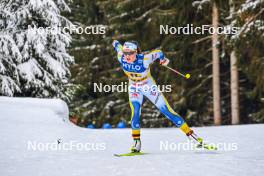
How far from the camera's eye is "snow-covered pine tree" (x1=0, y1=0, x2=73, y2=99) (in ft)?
52.0

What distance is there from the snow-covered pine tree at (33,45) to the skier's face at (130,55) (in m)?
8.43

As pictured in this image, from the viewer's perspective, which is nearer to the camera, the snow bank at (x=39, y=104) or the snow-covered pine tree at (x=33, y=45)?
the snow bank at (x=39, y=104)

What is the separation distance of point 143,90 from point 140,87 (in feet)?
0.24

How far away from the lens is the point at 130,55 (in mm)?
7980

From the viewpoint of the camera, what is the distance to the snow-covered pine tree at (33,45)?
15844mm

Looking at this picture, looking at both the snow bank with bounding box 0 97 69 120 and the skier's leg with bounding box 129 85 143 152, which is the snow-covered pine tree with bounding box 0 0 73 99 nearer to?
the snow bank with bounding box 0 97 69 120

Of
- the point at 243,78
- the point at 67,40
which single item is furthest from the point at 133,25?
the point at 67,40

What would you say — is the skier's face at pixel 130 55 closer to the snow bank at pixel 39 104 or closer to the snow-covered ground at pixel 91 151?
the snow-covered ground at pixel 91 151

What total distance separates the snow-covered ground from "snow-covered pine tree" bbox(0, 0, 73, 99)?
4.81m

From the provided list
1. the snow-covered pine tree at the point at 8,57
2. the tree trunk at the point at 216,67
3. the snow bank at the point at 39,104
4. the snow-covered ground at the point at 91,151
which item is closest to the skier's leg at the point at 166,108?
the snow-covered ground at the point at 91,151

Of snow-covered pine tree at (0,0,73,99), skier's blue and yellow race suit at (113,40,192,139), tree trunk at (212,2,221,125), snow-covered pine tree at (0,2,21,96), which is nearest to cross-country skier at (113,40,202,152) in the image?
skier's blue and yellow race suit at (113,40,192,139)

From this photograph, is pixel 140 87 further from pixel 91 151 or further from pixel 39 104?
pixel 39 104

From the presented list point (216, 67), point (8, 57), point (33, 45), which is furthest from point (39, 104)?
point (216, 67)

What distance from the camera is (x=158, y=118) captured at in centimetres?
2319
